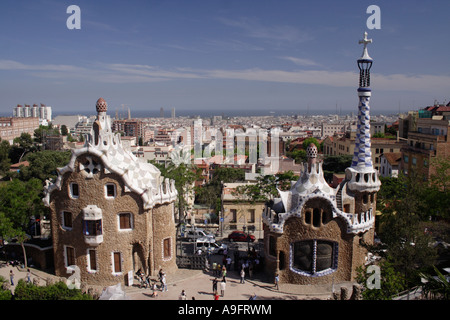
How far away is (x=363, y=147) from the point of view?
29.2m

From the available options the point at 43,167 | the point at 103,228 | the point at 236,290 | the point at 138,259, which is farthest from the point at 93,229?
the point at 43,167

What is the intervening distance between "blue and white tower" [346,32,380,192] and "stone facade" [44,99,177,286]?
14.9 meters

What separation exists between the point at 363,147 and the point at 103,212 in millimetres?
20198

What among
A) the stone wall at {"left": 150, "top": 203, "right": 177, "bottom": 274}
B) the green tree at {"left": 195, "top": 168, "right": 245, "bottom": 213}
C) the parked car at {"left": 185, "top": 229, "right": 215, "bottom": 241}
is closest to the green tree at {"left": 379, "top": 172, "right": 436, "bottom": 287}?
the stone wall at {"left": 150, "top": 203, "right": 177, "bottom": 274}

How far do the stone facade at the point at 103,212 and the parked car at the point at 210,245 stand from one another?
6770mm

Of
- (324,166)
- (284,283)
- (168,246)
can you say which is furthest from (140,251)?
(324,166)

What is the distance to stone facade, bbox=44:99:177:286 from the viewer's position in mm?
27047

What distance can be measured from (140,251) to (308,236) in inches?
499

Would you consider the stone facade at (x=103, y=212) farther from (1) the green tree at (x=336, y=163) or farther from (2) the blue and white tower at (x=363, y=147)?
(1) the green tree at (x=336, y=163)

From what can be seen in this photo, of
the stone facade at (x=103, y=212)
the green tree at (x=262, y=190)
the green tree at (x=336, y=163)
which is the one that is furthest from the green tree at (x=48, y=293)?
the green tree at (x=336, y=163)

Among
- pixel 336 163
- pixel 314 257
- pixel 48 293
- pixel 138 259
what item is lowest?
pixel 138 259

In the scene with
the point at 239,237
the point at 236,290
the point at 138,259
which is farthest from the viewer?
the point at 239,237

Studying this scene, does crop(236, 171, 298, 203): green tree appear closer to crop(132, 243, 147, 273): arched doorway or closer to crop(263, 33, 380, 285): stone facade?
crop(263, 33, 380, 285): stone facade
